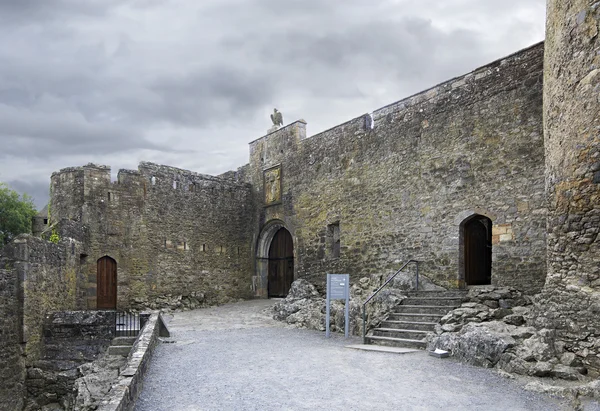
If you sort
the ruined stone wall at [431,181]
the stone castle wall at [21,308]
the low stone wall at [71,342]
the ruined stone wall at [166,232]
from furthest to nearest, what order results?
1. the ruined stone wall at [166,232]
2. the low stone wall at [71,342]
3. the stone castle wall at [21,308]
4. the ruined stone wall at [431,181]

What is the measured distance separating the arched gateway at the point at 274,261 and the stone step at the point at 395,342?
27.7ft

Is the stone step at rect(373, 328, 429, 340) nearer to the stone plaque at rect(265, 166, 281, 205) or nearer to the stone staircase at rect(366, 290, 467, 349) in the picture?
the stone staircase at rect(366, 290, 467, 349)

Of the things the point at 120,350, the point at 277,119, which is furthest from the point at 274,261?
the point at 120,350

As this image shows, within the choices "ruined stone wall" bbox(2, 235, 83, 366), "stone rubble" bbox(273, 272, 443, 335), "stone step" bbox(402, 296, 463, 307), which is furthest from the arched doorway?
"ruined stone wall" bbox(2, 235, 83, 366)

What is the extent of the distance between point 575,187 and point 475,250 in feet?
17.7

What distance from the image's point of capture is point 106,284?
15750 mm

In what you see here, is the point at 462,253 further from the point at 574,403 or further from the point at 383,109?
the point at 574,403

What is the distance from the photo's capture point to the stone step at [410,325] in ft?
31.3

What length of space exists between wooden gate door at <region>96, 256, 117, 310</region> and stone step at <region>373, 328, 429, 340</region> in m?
9.19

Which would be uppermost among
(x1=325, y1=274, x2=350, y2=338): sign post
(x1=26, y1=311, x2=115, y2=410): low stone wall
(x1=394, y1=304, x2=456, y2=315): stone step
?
(x1=325, y1=274, x2=350, y2=338): sign post

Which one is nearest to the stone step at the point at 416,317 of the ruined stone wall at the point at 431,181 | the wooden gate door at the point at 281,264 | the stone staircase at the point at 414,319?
the stone staircase at the point at 414,319

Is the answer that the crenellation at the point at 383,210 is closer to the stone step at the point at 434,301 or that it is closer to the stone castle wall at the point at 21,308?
the stone castle wall at the point at 21,308

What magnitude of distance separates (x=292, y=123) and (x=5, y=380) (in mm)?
10980

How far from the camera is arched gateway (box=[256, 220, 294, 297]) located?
18.3 metres
